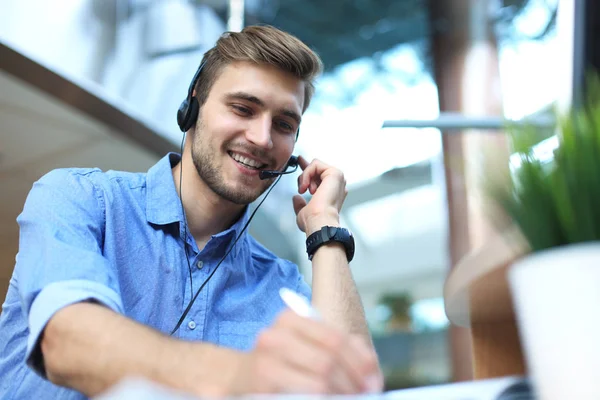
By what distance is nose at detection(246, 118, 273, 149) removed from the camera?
54.8 inches

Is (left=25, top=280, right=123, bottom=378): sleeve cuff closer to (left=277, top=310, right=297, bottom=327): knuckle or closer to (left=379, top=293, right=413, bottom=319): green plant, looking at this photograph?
(left=277, top=310, right=297, bottom=327): knuckle

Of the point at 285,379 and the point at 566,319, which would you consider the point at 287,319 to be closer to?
the point at 285,379

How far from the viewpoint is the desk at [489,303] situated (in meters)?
0.53

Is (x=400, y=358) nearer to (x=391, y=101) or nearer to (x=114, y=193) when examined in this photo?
(x=391, y=101)

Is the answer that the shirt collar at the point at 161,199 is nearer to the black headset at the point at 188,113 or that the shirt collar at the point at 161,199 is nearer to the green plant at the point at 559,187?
the black headset at the point at 188,113

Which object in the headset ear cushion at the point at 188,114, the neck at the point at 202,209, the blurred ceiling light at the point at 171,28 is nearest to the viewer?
the neck at the point at 202,209

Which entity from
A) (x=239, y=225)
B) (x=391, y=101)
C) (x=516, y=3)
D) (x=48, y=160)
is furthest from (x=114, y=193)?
(x=391, y=101)

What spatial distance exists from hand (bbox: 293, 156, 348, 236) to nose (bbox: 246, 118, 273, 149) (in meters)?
0.12

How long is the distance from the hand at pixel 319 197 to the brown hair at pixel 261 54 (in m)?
0.23

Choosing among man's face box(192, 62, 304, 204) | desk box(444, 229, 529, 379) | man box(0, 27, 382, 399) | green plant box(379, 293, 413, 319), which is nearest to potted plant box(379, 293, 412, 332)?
green plant box(379, 293, 413, 319)

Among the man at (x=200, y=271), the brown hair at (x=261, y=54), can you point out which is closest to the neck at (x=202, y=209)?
the man at (x=200, y=271)

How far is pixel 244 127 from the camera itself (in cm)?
141

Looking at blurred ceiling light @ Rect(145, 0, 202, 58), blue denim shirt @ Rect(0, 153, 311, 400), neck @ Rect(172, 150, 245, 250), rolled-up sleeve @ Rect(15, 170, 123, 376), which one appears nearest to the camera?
rolled-up sleeve @ Rect(15, 170, 123, 376)

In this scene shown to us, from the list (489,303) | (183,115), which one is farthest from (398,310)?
(489,303)
